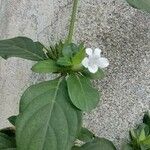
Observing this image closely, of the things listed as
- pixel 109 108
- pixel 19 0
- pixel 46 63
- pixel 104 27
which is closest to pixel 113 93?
pixel 109 108

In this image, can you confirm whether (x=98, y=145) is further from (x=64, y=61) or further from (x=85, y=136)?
(x=64, y=61)

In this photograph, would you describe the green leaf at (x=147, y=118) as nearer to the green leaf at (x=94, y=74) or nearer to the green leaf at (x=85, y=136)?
the green leaf at (x=85, y=136)

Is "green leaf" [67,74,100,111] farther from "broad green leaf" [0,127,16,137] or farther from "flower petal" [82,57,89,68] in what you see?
"broad green leaf" [0,127,16,137]

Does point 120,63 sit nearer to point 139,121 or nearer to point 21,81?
point 139,121

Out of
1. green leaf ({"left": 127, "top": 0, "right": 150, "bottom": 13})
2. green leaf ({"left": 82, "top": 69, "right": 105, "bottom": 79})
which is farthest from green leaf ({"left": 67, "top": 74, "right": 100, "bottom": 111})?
green leaf ({"left": 127, "top": 0, "right": 150, "bottom": 13})

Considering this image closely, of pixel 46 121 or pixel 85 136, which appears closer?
pixel 46 121

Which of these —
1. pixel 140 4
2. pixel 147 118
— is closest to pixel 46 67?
pixel 140 4
